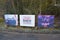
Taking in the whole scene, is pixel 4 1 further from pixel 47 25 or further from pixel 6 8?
pixel 47 25

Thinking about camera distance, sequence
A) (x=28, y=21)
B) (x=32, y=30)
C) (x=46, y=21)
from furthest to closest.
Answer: (x=28, y=21) < (x=46, y=21) < (x=32, y=30)

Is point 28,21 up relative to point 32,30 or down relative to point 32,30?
up

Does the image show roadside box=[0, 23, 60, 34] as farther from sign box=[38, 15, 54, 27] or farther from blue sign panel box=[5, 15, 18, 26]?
blue sign panel box=[5, 15, 18, 26]

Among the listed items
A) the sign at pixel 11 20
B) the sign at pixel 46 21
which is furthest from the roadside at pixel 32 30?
the sign at pixel 11 20

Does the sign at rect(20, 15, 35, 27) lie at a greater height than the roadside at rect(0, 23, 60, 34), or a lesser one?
greater

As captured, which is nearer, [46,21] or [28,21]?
[46,21]

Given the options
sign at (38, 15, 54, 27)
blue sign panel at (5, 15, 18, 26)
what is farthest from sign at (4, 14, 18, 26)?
sign at (38, 15, 54, 27)

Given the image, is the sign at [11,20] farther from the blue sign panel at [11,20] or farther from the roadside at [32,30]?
the roadside at [32,30]

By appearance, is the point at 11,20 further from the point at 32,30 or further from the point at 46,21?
the point at 46,21

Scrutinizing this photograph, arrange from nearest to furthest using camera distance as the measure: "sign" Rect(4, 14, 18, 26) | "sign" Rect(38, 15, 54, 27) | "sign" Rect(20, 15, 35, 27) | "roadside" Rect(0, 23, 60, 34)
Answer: "roadside" Rect(0, 23, 60, 34)
"sign" Rect(38, 15, 54, 27)
"sign" Rect(20, 15, 35, 27)
"sign" Rect(4, 14, 18, 26)

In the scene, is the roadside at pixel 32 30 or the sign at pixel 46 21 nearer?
the roadside at pixel 32 30

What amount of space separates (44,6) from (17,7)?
2.54 meters

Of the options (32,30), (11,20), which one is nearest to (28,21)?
(32,30)

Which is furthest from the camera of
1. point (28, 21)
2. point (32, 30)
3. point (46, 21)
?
point (28, 21)
